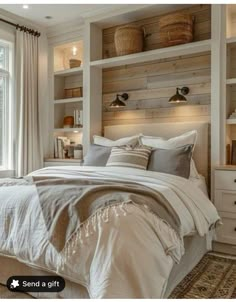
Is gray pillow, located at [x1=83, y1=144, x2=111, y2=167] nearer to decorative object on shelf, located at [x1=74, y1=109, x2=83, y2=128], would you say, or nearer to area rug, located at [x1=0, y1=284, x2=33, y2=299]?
decorative object on shelf, located at [x1=74, y1=109, x2=83, y2=128]

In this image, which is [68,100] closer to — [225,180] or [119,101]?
[119,101]

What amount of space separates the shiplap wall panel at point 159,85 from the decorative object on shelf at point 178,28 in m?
0.24

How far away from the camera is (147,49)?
411 cm

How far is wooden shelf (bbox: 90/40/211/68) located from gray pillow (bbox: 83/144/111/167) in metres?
1.25

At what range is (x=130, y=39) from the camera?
3885 mm

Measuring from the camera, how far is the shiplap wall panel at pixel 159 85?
12.3 feet

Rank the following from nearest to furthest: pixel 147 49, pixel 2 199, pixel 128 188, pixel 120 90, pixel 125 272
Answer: pixel 125 272, pixel 128 188, pixel 2 199, pixel 147 49, pixel 120 90

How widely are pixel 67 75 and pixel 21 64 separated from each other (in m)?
0.80

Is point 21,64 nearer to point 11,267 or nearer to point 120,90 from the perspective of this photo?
point 120,90

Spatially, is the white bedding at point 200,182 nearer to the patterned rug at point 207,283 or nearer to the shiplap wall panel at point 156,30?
the patterned rug at point 207,283

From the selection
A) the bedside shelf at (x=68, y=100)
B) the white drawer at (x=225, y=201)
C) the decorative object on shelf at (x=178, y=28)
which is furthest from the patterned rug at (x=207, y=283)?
the bedside shelf at (x=68, y=100)

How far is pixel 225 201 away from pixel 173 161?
2.33ft

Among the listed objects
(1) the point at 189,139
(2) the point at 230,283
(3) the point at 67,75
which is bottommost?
(2) the point at 230,283

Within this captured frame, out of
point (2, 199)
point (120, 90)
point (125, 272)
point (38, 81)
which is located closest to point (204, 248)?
point (125, 272)
